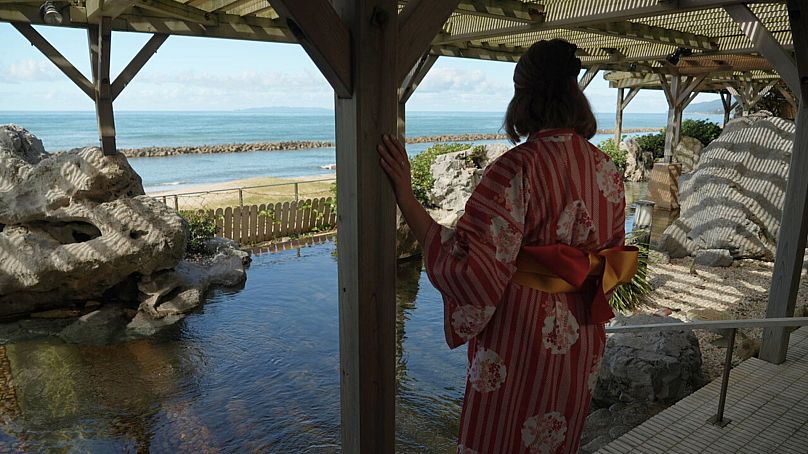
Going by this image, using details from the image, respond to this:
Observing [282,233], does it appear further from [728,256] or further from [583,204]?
[583,204]

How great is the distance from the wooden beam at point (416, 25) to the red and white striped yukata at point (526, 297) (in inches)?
14.5

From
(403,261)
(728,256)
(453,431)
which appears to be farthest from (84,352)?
(728,256)

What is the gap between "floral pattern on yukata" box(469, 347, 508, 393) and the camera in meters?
1.33

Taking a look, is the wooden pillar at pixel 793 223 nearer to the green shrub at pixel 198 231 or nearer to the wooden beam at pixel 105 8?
the wooden beam at pixel 105 8

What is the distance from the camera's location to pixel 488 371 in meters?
1.34

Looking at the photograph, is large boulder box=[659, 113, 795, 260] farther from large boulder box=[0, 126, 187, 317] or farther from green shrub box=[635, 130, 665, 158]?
green shrub box=[635, 130, 665, 158]

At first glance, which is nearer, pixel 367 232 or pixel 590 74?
pixel 367 232

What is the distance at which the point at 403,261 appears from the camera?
320 inches

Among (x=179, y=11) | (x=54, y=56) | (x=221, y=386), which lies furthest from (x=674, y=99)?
(x=54, y=56)

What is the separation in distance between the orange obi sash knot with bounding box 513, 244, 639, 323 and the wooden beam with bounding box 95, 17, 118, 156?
5485mm

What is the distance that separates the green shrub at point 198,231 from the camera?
25.3 feet

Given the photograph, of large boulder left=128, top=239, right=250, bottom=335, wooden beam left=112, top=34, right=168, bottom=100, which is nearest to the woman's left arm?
large boulder left=128, top=239, right=250, bottom=335

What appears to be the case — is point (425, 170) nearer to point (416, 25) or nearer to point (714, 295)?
point (714, 295)

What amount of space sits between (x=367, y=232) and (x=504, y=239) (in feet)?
1.18
